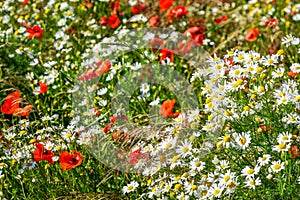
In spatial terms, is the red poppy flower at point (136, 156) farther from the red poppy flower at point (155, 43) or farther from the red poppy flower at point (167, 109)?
the red poppy flower at point (155, 43)

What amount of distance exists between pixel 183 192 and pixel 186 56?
63.0 inches

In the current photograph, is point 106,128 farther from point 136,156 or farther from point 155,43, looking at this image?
point 155,43

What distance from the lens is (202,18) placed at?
176 inches

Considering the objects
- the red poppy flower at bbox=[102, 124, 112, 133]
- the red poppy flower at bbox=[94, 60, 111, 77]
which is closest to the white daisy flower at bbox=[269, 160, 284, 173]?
the red poppy flower at bbox=[102, 124, 112, 133]

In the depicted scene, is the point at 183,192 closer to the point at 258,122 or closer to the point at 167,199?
the point at 167,199

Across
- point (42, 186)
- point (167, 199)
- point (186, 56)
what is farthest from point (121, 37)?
point (167, 199)

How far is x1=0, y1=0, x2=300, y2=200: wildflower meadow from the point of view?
2.19m

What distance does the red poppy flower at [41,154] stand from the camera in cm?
255

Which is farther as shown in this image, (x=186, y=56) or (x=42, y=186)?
(x=186, y=56)

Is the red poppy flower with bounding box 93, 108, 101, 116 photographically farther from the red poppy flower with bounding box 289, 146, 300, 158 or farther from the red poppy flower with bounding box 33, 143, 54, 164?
the red poppy flower with bounding box 289, 146, 300, 158

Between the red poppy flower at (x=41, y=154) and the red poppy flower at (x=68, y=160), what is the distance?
76mm

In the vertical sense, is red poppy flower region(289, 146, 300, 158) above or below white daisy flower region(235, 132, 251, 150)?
below

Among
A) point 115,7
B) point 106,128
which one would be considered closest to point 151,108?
point 106,128

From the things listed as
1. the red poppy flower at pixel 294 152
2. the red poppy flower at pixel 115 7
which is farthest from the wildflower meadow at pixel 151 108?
the red poppy flower at pixel 115 7
